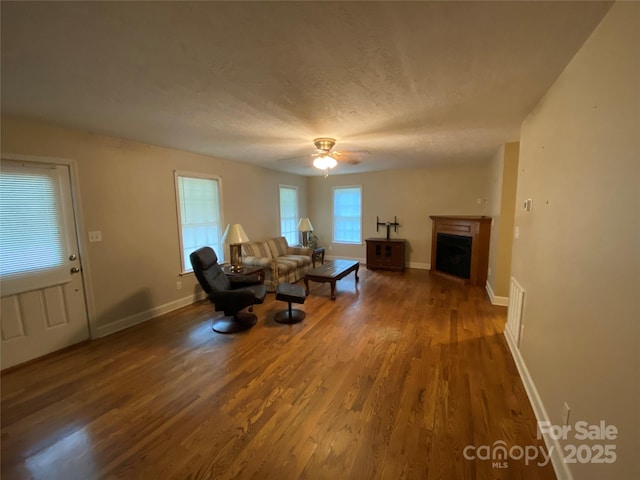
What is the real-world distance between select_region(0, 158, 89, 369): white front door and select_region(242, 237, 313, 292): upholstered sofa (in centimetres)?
229

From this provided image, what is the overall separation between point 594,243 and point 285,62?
74.3 inches

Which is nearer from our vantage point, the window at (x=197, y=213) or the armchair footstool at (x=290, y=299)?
the armchair footstool at (x=290, y=299)

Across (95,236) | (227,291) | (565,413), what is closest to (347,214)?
(227,291)

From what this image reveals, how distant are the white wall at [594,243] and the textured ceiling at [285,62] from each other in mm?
245

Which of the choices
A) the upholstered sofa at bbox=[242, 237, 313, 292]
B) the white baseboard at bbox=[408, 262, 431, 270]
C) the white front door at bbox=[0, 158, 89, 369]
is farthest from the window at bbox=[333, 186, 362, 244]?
the white front door at bbox=[0, 158, 89, 369]

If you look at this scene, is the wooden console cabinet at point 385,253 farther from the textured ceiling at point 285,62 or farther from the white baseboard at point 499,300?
the textured ceiling at point 285,62

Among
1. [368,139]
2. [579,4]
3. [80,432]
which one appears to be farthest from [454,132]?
[80,432]

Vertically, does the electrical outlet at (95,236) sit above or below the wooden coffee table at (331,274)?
above

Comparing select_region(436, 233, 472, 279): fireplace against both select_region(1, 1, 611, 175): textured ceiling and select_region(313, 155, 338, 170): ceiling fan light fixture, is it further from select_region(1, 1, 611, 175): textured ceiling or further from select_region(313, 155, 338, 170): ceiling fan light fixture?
select_region(313, 155, 338, 170): ceiling fan light fixture

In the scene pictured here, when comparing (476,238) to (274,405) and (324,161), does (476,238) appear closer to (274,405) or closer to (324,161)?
(324,161)

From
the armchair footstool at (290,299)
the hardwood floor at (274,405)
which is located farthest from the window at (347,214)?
the hardwood floor at (274,405)

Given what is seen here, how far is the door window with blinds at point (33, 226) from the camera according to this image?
2.42 meters

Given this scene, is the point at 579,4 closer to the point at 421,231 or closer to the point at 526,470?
the point at 526,470

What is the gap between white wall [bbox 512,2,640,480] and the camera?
1.00m
